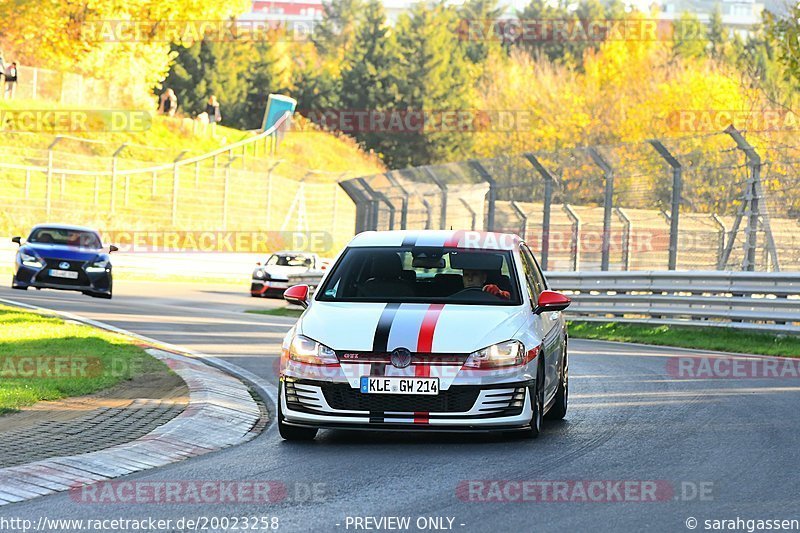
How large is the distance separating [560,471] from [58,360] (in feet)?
22.5

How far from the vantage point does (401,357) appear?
876 centimetres

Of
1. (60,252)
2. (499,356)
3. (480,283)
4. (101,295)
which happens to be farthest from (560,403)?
(101,295)

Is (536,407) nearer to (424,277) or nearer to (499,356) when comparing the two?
(499,356)

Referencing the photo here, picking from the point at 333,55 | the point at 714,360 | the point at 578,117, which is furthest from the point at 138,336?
the point at 333,55

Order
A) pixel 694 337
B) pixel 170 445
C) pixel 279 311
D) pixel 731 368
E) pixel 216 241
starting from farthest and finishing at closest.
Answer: pixel 216 241, pixel 279 311, pixel 694 337, pixel 731 368, pixel 170 445

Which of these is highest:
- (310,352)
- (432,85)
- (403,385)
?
(432,85)

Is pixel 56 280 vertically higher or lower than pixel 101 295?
higher

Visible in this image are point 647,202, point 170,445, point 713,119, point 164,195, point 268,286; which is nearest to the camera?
point 170,445

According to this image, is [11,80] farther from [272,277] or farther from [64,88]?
[272,277]

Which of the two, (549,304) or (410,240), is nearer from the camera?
(549,304)

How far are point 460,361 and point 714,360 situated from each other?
26.8 ft

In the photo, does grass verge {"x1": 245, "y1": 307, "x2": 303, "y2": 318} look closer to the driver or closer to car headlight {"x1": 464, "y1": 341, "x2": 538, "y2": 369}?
the driver

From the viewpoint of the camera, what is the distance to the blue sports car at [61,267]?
25484 mm

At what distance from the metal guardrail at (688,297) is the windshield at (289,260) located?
13.2 m
